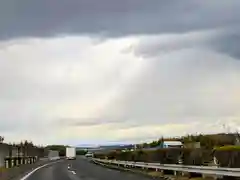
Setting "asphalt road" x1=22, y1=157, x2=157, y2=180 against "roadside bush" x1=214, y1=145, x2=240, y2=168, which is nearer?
"roadside bush" x1=214, y1=145, x2=240, y2=168

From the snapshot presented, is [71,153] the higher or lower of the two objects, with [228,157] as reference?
higher

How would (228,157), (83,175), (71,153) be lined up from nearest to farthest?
(228,157) → (83,175) → (71,153)

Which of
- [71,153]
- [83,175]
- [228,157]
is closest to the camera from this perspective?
[228,157]

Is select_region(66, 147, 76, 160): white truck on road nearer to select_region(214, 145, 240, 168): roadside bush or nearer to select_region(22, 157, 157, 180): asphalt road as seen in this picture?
select_region(22, 157, 157, 180): asphalt road

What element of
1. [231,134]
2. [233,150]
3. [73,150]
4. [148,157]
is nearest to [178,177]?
[233,150]

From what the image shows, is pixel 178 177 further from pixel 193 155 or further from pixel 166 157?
pixel 166 157

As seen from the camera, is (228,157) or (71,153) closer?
(228,157)

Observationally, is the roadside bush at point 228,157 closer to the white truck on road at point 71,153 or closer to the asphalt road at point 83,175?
the asphalt road at point 83,175

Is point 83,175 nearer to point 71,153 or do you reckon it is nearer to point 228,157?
point 228,157

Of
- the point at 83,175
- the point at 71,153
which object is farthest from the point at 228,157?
the point at 71,153

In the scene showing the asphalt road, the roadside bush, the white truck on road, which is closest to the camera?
the roadside bush

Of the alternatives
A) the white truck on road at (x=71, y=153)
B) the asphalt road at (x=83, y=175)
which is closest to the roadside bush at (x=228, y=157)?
the asphalt road at (x=83, y=175)

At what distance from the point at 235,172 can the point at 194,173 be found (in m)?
8.61

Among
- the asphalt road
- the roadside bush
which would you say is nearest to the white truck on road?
the asphalt road
